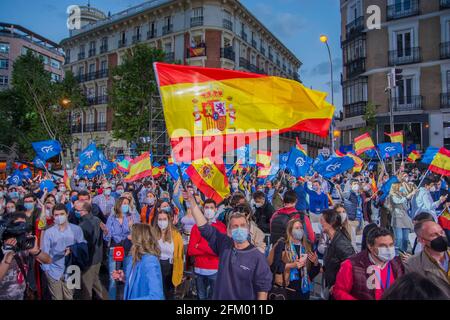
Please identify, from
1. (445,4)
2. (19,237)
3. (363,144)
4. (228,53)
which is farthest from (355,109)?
(19,237)

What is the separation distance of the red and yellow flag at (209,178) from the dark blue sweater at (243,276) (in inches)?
92.7

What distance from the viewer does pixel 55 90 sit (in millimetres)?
31109

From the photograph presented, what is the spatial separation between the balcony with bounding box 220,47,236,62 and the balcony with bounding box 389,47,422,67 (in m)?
15.8

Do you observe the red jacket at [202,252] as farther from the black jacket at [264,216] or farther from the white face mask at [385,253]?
the black jacket at [264,216]

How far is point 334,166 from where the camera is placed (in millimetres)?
10453

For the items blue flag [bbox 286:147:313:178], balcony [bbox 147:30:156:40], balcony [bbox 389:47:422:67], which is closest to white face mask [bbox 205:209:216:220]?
blue flag [bbox 286:147:313:178]

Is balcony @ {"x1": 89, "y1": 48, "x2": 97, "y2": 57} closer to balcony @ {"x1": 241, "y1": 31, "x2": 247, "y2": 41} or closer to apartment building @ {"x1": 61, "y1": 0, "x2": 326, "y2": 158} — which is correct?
apartment building @ {"x1": 61, "y1": 0, "x2": 326, "y2": 158}

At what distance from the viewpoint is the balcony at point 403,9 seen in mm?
26516

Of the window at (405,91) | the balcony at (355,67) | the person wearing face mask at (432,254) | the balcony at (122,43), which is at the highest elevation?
the balcony at (122,43)

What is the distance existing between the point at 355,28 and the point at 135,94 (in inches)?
772

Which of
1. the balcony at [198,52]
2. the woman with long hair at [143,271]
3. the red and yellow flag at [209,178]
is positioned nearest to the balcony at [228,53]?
the balcony at [198,52]

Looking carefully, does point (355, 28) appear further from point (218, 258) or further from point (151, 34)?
point (218, 258)

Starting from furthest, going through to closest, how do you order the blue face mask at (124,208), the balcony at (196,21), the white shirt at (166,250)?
1. the balcony at (196,21)
2. the blue face mask at (124,208)
3. the white shirt at (166,250)
